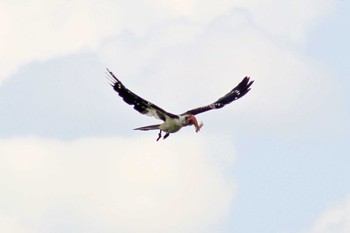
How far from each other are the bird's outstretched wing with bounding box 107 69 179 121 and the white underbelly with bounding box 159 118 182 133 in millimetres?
453

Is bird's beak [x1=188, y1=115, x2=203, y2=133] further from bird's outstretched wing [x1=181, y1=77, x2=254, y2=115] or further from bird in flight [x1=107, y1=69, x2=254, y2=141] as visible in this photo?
bird's outstretched wing [x1=181, y1=77, x2=254, y2=115]

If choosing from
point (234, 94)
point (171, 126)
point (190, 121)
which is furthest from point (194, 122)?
point (234, 94)

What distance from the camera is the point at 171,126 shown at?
5844cm

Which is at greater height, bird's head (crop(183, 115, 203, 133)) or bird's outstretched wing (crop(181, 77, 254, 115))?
bird's outstretched wing (crop(181, 77, 254, 115))

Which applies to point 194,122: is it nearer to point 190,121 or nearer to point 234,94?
point 190,121

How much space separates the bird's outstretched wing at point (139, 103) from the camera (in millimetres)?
59625

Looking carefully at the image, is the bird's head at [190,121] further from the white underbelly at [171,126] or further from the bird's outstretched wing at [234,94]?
the bird's outstretched wing at [234,94]

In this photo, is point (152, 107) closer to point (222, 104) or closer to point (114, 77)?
point (114, 77)

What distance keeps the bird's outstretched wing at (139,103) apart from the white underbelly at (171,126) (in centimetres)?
45

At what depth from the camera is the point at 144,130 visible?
59562 mm

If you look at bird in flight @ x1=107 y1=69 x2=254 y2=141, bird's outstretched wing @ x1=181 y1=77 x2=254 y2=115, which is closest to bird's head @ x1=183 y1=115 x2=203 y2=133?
bird in flight @ x1=107 y1=69 x2=254 y2=141

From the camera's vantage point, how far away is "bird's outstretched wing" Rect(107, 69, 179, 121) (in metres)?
59.6

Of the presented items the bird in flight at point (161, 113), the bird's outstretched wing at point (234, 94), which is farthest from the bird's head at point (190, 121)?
the bird's outstretched wing at point (234, 94)

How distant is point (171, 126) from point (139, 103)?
3.35 m
